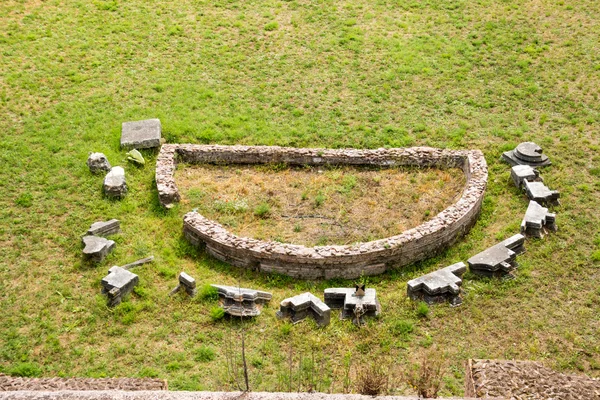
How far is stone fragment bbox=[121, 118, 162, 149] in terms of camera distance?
1675 cm

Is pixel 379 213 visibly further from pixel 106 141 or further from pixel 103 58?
pixel 103 58

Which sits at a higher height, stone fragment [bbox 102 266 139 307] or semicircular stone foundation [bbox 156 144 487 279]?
semicircular stone foundation [bbox 156 144 487 279]

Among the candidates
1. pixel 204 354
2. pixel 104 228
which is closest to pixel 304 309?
pixel 204 354

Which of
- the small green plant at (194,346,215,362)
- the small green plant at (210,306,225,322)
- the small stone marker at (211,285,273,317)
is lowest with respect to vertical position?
the small green plant at (194,346,215,362)

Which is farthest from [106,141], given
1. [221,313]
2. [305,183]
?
[221,313]

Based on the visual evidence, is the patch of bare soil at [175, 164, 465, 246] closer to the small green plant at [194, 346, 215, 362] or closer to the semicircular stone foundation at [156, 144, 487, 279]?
the semicircular stone foundation at [156, 144, 487, 279]

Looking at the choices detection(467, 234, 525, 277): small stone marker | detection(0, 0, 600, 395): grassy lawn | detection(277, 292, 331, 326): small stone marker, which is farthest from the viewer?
detection(467, 234, 525, 277): small stone marker

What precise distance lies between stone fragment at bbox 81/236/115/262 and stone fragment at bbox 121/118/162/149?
3307 mm

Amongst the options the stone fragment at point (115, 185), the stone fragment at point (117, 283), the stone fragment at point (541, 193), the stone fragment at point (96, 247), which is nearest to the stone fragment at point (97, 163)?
the stone fragment at point (115, 185)

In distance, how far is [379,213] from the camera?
15.1 meters

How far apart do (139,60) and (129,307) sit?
932cm

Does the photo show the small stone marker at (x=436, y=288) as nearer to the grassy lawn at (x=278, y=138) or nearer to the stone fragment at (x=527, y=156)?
the grassy lawn at (x=278, y=138)

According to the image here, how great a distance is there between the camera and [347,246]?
13461mm

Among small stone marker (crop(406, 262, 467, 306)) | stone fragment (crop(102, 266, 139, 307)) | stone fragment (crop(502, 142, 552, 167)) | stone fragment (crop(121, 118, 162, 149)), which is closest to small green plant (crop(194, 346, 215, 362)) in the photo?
stone fragment (crop(102, 266, 139, 307))
